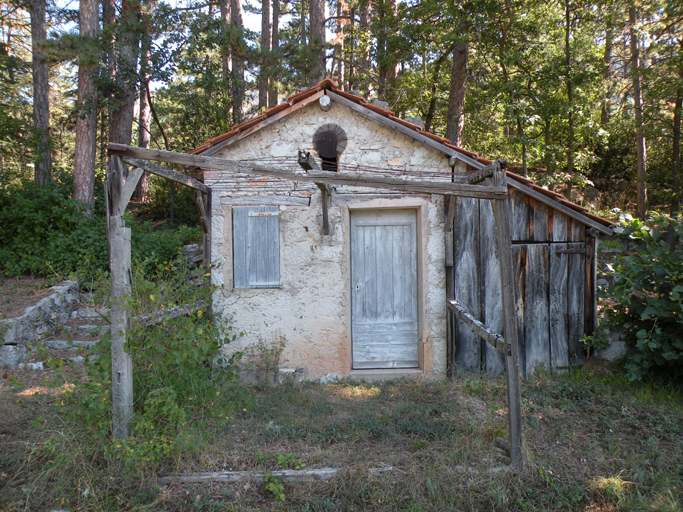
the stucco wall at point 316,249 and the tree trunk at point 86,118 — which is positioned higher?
the tree trunk at point 86,118

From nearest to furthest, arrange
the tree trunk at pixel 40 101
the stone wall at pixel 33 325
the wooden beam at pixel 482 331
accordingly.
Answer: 1. the wooden beam at pixel 482 331
2. the stone wall at pixel 33 325
3. the tree trunk at pixel 40 101

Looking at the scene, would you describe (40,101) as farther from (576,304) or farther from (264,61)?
(576,304)

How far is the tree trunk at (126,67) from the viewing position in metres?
9.97

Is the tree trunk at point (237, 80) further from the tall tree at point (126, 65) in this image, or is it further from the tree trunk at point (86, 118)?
the tree trunk at point (86, 118)

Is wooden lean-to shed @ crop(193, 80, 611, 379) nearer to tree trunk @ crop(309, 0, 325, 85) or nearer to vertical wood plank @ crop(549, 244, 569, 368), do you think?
vertical wood plank @ crop(549, 244, 569, 368)

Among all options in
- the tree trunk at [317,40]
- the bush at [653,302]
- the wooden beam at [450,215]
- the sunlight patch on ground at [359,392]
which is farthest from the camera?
the tree trunk at [317,40]

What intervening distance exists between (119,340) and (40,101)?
969 centimetres

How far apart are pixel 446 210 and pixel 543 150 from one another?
21.5 ft

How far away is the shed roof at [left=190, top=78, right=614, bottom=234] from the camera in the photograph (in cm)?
554

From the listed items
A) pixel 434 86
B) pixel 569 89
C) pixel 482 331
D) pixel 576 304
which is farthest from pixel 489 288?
pixel 434 86

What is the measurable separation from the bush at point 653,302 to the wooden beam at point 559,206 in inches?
13.4

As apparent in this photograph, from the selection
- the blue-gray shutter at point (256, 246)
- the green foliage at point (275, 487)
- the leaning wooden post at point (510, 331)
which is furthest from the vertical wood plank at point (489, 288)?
the green foliage at point (275, 487)

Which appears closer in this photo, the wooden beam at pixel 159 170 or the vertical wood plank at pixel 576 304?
the wooden beam at pixel 159 170

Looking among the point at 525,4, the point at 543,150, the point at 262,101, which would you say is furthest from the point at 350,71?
the point at 543,150
